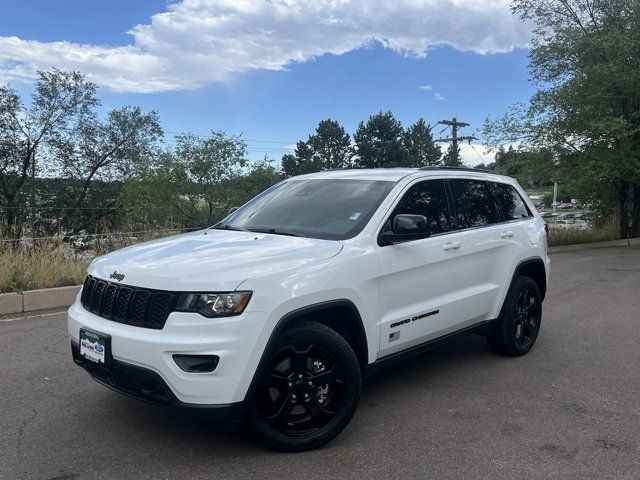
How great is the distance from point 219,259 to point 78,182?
32.7m

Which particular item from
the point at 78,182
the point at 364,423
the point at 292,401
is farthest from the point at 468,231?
the point at 78,182

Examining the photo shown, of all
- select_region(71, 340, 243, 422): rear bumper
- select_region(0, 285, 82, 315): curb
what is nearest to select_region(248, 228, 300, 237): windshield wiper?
select_region(71, 340, 243, 422): rear bumper

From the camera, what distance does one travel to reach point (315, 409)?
11.2 feet

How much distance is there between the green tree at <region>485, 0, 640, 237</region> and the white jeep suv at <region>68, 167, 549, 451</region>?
13996 millimetres

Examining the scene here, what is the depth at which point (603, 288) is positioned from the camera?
9328mm

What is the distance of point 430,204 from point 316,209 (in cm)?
96

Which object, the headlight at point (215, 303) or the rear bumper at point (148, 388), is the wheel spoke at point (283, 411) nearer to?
the rear bumper at point (148, 388)

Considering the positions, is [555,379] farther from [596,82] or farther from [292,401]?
[596,82]

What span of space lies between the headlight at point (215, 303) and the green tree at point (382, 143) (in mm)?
65559

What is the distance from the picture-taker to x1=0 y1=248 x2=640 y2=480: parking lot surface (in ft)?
10.6

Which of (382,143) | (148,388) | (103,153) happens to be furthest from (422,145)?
(148,388)

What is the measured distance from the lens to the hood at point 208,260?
3.10 m

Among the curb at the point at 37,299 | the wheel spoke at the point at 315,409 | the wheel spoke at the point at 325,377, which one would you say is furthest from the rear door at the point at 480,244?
the curb at the point at 37,299

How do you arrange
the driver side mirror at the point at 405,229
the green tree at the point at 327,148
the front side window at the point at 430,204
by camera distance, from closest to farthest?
1. the driver side mirror at the point at 405,229
2. the front side window at the point at 430,204
3. the green tree at the point at 327,148
